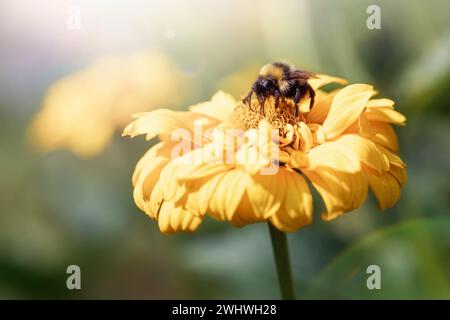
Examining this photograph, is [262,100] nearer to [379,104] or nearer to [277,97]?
[277,97]

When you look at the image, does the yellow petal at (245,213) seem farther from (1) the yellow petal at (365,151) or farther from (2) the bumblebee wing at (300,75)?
(2) the bumblebee wing at (300,75)

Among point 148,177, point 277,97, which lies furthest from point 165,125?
point 277,97

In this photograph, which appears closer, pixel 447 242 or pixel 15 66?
pixel 447 242

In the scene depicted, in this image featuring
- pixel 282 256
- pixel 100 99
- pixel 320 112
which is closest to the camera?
pixel 282 256

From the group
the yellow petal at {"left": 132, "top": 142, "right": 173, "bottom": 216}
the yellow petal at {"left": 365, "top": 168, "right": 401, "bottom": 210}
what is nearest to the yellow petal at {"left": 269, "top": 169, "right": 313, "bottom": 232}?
the yellow petal at {"left": 365, "top": 168, "right": 401, "bottom": 210}

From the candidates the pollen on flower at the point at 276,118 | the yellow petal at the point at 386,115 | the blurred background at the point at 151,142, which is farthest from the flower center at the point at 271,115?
the blurred background at the point at 151,142
